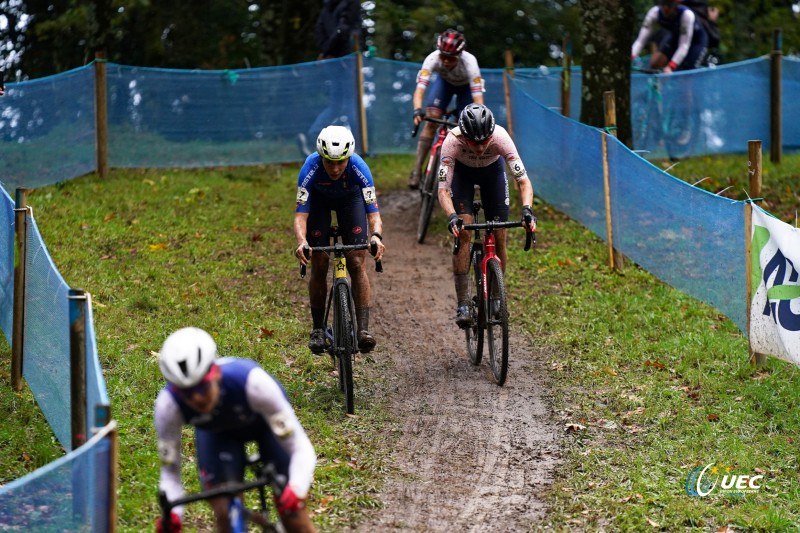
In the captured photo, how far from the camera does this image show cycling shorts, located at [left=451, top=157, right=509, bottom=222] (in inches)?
359

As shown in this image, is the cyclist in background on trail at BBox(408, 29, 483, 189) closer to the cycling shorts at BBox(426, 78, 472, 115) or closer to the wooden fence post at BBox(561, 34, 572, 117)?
the cycling shorts at BBox(426, 78, 472, 115)

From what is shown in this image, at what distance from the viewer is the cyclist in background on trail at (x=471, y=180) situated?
349 inches

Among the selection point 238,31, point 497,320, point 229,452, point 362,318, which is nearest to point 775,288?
point 497,320

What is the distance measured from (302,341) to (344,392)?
1657 mm

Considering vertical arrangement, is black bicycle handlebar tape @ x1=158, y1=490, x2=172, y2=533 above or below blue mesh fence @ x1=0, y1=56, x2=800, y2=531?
below

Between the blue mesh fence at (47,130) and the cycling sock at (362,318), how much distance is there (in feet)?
21.0

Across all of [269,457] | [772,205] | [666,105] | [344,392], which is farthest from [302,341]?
[666,105]

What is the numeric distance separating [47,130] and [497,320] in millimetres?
7912

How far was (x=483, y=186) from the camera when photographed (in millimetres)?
9219

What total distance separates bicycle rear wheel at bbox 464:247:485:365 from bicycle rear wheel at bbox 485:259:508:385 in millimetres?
140

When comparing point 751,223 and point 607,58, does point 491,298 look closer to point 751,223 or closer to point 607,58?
point 751,223

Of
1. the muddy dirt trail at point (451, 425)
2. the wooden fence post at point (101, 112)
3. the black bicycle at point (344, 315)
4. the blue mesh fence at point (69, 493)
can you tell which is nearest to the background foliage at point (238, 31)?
the wooden fence post at point (101, 112)

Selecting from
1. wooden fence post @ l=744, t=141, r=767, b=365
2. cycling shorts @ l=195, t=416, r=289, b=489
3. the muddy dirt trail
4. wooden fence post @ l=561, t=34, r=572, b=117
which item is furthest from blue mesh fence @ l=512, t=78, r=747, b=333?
cycling shorts @ l=195, t=416, r=289, b=489

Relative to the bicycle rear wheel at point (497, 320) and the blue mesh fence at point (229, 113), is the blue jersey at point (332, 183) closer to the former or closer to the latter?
the bicycle rear wheel at point (497, 320)
